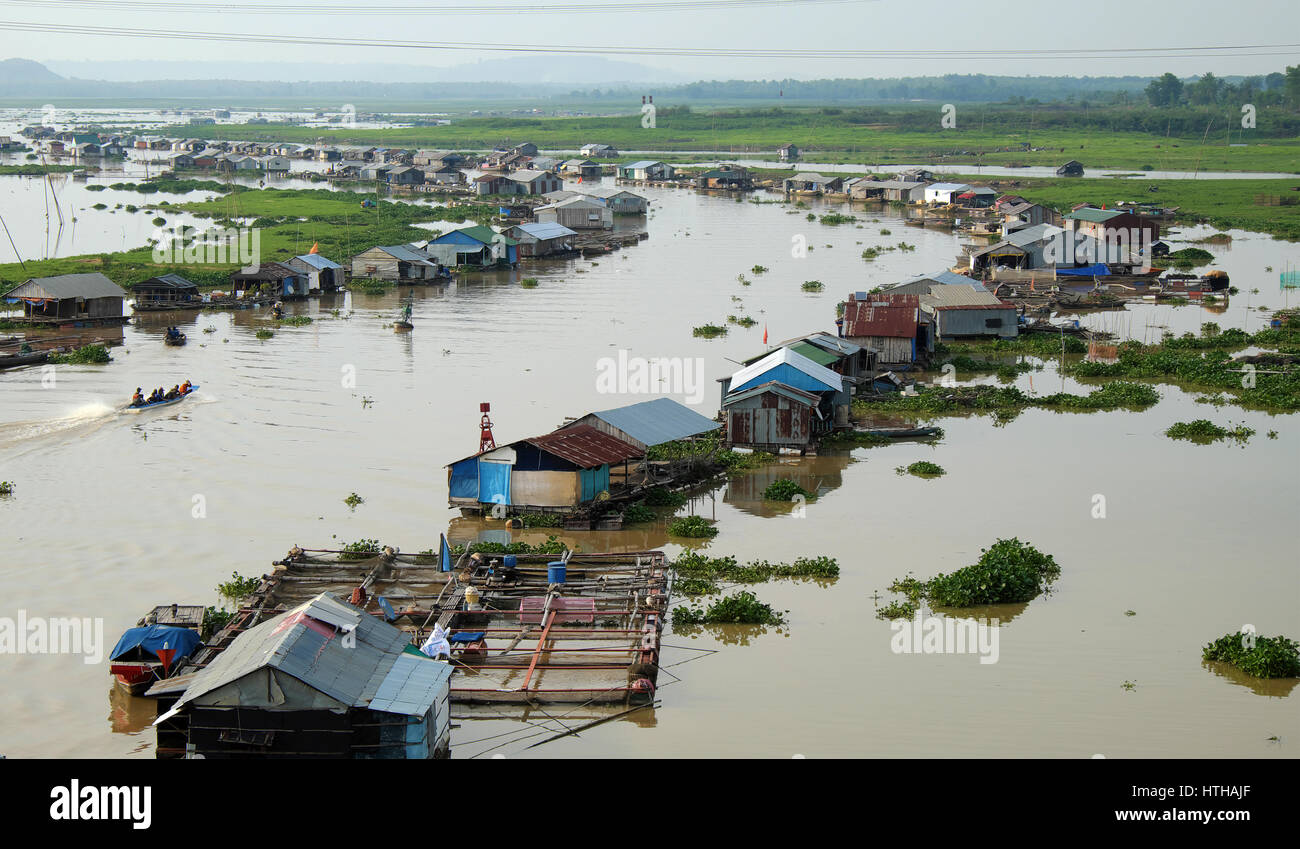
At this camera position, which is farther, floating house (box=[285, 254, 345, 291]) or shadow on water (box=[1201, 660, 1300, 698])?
floating house (box=[285, 254, 345, 291])

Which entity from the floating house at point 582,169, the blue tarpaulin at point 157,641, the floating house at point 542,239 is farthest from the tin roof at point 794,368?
the floating house at point 582,169

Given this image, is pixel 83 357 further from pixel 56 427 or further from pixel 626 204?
pixel 626 204

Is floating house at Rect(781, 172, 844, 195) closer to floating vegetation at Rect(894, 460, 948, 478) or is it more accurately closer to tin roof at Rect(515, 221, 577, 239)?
tin roof at Rect(515, 221, 577, 239)

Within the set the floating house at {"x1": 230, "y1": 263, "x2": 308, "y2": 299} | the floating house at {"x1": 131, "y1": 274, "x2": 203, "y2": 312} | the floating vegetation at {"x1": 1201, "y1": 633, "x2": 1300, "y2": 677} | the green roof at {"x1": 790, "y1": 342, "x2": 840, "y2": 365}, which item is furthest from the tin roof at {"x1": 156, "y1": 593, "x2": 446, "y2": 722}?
the floating house at {"x1": 230, "y1": 263, "x2": 308, "y2": 299}

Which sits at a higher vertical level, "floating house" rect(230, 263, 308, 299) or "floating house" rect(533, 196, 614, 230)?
"floating house" rect(533, 196, 614, 230)

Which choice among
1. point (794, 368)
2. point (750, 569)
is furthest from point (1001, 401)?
point (750, 569)

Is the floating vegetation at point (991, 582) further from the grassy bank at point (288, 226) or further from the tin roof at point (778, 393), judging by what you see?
the grassy bank at point (288, 226)
